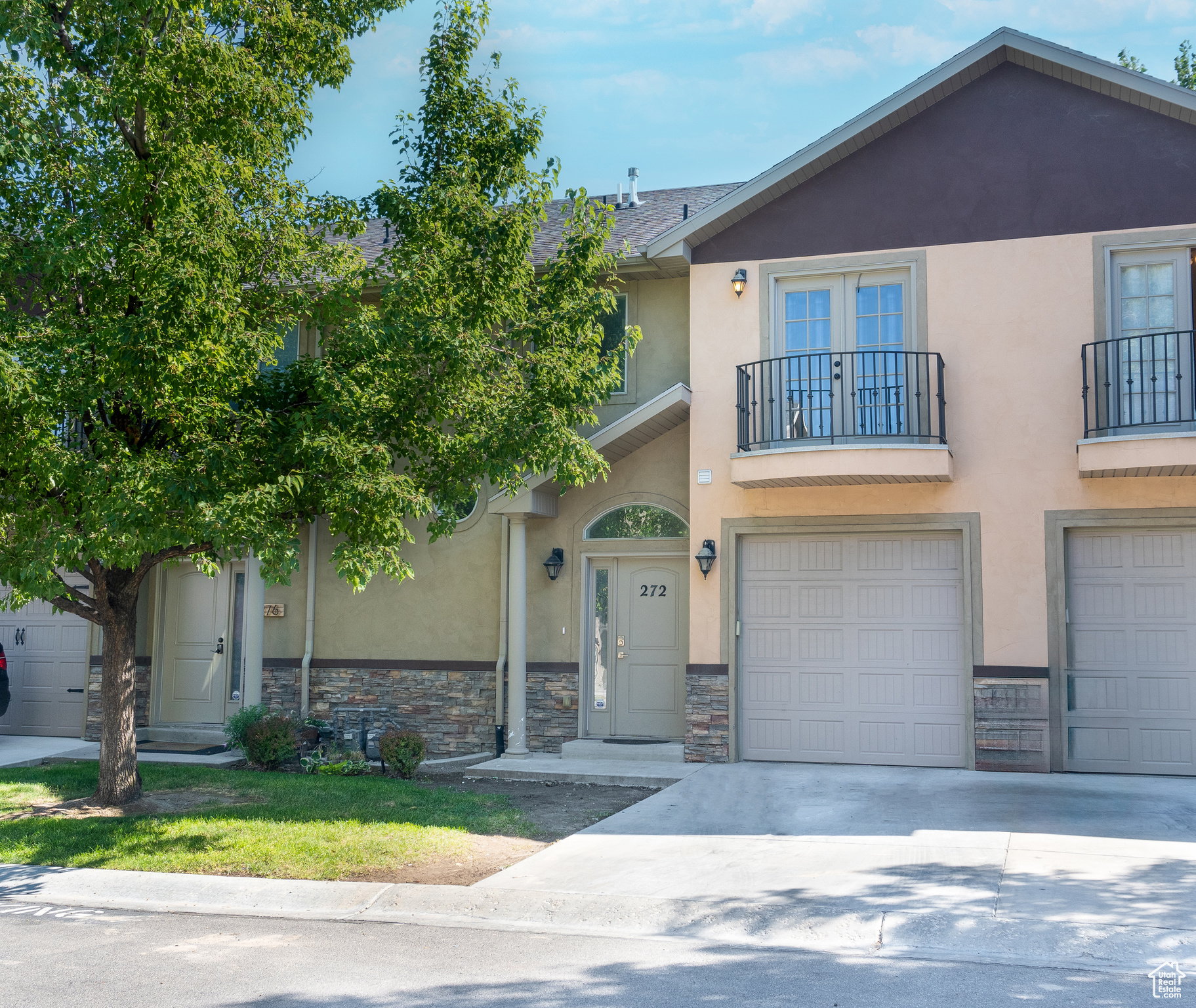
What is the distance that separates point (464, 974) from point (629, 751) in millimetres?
6199

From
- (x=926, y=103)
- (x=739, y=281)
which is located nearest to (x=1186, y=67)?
(x=926, y=103)

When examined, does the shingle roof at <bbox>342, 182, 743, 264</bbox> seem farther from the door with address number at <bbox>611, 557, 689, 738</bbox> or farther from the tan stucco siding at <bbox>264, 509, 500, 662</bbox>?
the door with address number at <bbox>611, 557, 689, 738</bbox>

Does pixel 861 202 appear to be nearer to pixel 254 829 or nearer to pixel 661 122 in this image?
pixel 661 122

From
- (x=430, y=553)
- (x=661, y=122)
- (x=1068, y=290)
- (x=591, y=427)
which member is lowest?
(x=430, y=553)

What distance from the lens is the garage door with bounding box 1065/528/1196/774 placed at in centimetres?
980

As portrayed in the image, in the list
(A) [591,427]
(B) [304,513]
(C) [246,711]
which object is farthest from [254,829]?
(A) [591,427]

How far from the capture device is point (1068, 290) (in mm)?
10211

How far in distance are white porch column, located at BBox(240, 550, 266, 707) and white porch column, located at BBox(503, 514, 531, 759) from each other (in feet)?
10.6

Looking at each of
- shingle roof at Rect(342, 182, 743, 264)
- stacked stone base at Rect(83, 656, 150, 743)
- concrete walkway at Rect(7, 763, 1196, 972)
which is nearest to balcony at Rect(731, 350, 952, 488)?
shingle roof at Rect(342, 182, 743, 264)

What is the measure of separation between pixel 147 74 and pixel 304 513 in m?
3.37

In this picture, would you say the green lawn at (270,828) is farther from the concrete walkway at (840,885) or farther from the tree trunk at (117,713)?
the tree trunk at (117,713)

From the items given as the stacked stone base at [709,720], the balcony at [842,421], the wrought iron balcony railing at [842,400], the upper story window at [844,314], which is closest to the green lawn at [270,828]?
the stacked stone base at [709,720]

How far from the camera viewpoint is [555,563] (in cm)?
1207

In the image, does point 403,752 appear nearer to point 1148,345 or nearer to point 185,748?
point 185,748
